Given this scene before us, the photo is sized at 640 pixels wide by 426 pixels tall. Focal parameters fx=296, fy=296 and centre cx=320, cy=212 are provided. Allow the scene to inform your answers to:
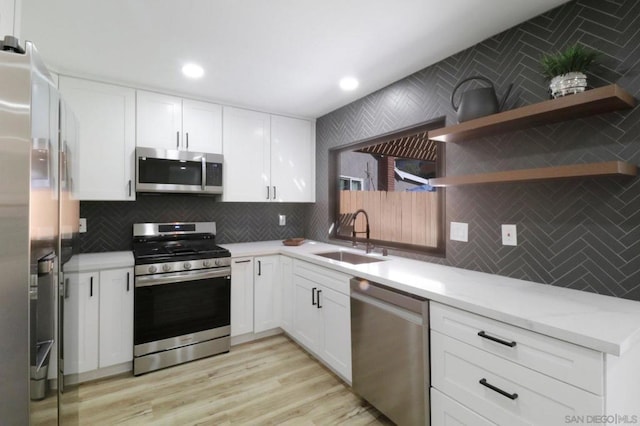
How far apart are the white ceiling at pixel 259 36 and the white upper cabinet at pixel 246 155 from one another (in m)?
0.54

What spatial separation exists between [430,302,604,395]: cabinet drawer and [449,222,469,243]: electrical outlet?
28.5 inches

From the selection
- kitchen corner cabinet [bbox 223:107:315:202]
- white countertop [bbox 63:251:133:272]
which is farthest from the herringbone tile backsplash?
kitchen corner cabinet [bbox 223:107:315:202]

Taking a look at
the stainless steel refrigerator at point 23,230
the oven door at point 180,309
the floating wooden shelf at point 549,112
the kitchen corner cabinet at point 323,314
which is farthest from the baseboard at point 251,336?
the floating wooden shelf at point 549,112

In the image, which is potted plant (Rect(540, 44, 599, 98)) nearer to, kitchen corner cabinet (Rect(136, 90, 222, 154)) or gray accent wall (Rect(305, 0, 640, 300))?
gray accent wall (Rect(305, 0, 640, 300))

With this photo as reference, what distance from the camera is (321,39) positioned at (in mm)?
1933

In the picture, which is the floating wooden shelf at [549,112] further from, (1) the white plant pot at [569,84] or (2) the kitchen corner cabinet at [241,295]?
(2) the kitchen corner cabinet at [241,295]

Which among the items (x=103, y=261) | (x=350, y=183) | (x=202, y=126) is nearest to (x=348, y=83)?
(x=350, y=183)

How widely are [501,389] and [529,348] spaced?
0.78ft

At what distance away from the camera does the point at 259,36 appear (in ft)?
6.24

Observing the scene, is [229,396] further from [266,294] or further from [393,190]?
[393,190]

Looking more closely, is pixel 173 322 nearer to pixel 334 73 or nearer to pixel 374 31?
pixel 334 73

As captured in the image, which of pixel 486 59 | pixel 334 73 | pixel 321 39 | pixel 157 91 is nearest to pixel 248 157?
pixel 157 91

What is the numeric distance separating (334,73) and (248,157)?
1332 mm

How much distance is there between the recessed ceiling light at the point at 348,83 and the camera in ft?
8.30
